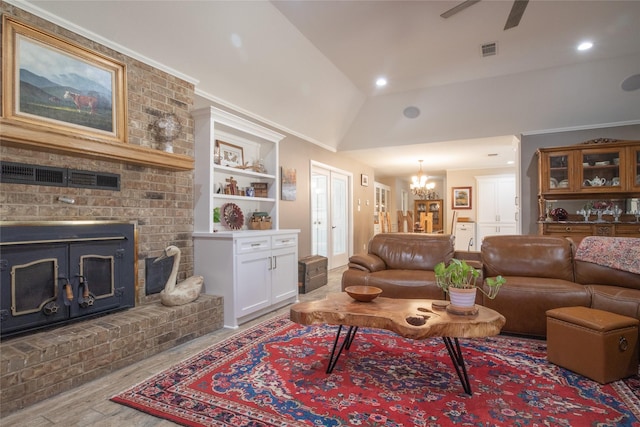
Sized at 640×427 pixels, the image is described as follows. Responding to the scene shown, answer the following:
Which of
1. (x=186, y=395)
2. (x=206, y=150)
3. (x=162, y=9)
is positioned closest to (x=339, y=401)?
(x=186, y=395)

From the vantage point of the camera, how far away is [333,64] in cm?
453

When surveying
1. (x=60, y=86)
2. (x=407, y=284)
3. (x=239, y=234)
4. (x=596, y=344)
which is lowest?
(x=596, y=344)

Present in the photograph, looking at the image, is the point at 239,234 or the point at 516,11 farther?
the point at 239,234

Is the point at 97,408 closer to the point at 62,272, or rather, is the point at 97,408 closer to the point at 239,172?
the point at 62,272

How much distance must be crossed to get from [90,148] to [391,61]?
3.66 meters

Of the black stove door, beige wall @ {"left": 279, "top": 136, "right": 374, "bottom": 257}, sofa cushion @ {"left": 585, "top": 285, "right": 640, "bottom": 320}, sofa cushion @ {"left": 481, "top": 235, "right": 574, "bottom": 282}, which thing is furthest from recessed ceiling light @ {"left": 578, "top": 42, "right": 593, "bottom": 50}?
the black stove door

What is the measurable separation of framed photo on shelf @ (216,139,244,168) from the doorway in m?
1.88

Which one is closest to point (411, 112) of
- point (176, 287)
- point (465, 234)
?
point (176, 287)

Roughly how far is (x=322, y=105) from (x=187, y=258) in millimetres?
3186

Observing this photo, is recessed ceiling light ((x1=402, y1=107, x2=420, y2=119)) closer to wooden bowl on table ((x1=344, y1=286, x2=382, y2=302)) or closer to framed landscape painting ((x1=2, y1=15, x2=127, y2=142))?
wooden bowl on table ((x1=344, y1=286, x2=382, y2=302))

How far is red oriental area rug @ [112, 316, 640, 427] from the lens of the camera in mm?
1743

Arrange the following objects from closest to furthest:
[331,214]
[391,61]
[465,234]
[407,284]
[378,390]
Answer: [378,390], [407,284], [391,61], [331,214], [465,234]

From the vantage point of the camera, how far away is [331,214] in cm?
666

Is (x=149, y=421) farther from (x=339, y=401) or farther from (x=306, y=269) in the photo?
(x=306, y=269)
